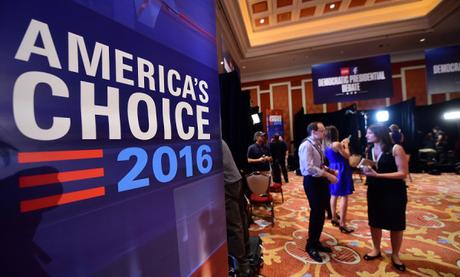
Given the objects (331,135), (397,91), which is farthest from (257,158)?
(397,91)

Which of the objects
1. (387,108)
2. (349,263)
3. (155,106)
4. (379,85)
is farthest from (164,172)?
(387,108)

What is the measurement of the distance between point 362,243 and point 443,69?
6234 millimetres

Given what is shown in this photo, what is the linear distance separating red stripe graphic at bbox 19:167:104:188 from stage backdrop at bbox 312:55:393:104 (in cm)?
700

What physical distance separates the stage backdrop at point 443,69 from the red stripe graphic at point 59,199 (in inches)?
322

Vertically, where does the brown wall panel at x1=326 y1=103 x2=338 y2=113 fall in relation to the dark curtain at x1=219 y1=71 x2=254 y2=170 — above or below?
above

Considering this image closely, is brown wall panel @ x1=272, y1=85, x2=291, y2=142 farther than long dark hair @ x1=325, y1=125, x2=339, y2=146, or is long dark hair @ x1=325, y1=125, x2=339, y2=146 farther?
brown wall panel @ x1=272, y1=85, x2=291, y2=142

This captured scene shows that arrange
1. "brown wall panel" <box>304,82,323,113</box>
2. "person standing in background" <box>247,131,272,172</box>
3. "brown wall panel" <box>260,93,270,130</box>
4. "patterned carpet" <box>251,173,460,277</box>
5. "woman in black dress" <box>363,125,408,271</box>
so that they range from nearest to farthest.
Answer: "woman in black dress" <box>363,125,408,271</box>, "patterned carpet" <box>251,173,460,277</box>, "person standing in background" <box>247,131,272,172</box>, "brown wall panel" <box>304,82,323,113</box>, "brown wall panel" <box>260,93,270,130</box>

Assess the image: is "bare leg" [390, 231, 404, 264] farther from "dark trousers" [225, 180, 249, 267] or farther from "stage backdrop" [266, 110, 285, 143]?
"stage backdrop" [266, 110, 285, 143]

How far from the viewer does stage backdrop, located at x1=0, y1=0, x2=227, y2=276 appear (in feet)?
1.23

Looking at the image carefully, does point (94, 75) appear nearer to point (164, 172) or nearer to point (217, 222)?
point (164, 172)

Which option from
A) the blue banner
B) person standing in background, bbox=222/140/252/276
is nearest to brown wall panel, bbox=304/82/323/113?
the blue banner

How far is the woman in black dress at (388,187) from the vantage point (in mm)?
1949

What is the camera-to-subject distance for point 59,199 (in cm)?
42

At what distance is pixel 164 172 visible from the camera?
2.24 feet
